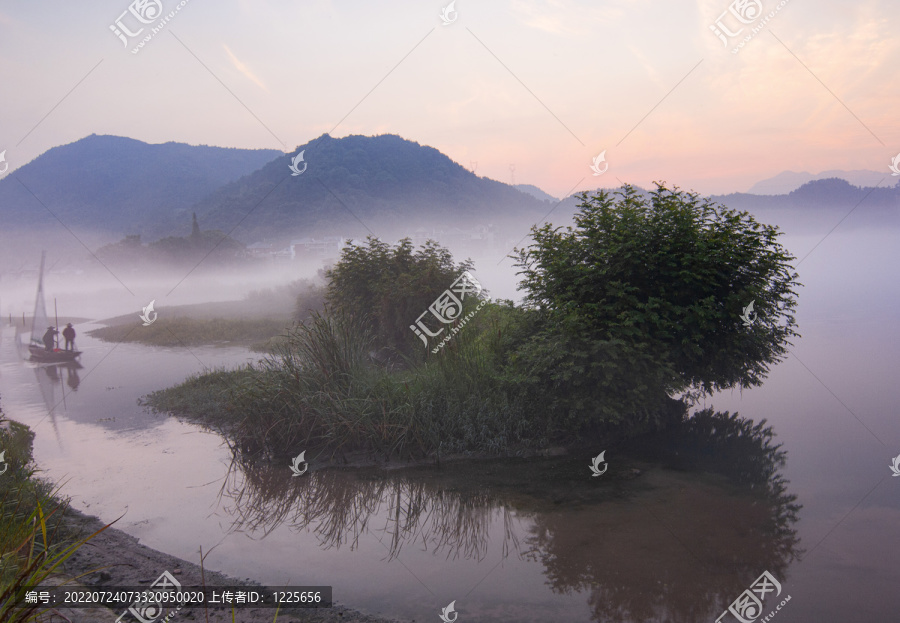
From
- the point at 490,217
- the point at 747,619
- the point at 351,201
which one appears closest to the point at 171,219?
the point at 351,201

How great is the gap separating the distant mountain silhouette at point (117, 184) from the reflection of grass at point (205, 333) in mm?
76933

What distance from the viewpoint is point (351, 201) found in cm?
8388

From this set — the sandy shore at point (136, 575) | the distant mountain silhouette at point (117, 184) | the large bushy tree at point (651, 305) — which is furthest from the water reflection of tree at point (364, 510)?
the distant mountain silhouette at point (117, 184)

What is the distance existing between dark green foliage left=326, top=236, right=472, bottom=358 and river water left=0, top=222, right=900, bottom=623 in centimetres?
461

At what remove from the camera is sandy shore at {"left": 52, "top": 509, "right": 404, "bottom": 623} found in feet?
15.6

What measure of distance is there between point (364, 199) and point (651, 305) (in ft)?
263

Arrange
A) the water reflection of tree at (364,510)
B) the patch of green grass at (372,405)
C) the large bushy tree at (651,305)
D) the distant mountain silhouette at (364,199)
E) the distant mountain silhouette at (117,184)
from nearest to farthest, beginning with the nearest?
the water reflection of tree at (364,510)
the large bushy tree at (651,305)
the patch of green grass at (372,405)
the distant mountain silhouette at (364,199)
the distant mountain silhouette at (117,184)

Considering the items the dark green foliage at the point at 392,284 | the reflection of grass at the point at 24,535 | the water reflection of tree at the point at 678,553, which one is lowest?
the water reflection of tree at the point at 678,553

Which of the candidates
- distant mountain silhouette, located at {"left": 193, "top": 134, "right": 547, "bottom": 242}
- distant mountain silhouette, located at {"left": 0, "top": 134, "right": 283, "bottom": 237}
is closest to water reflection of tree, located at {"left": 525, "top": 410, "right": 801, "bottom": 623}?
distant mountain silhouette, located at {"left": 193, "top": 134, "right": 547, "bottom": 242}

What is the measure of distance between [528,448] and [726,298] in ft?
13.1

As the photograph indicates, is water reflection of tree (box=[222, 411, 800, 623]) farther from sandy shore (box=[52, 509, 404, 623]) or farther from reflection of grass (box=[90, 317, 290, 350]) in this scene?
reflection of grass (box=[90, 317, 290, 350])

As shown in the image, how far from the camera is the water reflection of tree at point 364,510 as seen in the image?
6.77 metres

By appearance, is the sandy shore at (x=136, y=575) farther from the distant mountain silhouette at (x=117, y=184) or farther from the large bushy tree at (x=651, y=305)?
the distant mountain silhouette at (x=117, y=184)

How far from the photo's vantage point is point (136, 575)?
562cm
